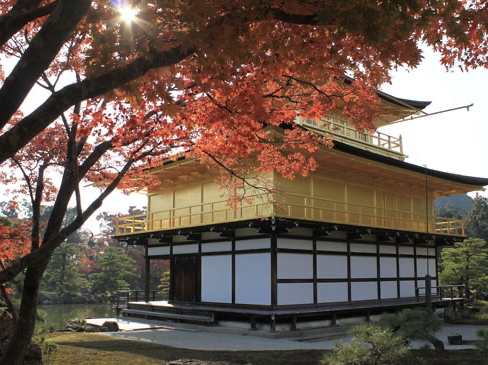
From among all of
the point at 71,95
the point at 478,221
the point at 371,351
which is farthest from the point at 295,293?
the point at 478,221

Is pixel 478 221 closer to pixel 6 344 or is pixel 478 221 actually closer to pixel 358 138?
pixel 358 138

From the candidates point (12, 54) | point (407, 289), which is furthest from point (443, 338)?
point (12, 54)

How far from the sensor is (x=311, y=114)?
7.31m

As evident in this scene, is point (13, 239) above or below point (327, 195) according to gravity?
below

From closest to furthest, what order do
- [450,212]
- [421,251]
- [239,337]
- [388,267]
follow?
[239,337], [388,267], [421,251], [450,212]

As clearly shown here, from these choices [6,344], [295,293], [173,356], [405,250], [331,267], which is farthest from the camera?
[405,250]

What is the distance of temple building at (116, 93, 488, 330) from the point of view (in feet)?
49.3

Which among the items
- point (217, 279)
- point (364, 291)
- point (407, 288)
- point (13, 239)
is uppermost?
point (13, 239)

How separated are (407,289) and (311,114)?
15209 millimetres

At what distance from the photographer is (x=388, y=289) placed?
62.1 feet

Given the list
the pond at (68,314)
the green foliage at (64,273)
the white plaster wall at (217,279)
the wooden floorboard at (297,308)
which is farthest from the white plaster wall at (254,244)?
the green foliage at (64,273)

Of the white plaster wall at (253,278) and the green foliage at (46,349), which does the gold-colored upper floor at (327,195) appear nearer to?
the white plaster wall at (253,278)

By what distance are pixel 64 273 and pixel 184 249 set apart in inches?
959

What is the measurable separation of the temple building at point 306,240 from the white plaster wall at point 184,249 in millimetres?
42
